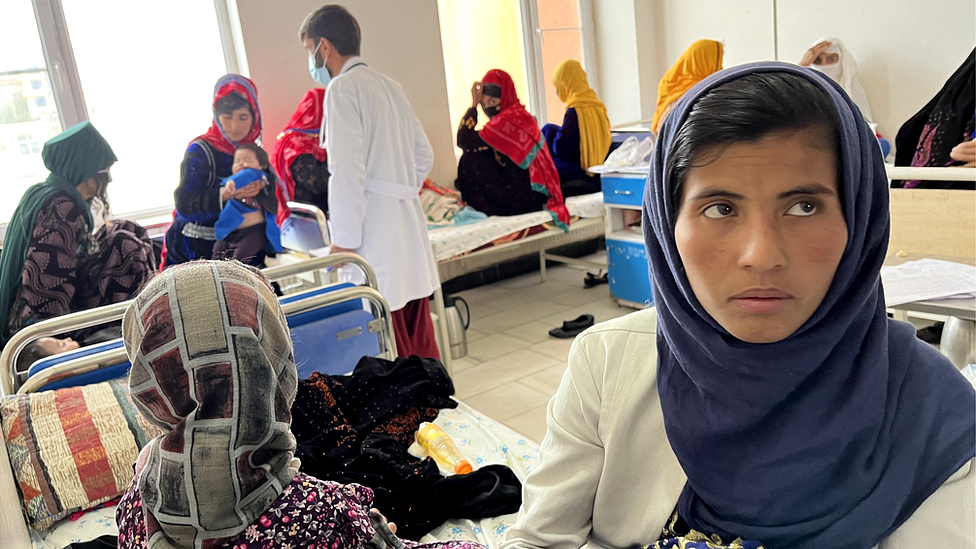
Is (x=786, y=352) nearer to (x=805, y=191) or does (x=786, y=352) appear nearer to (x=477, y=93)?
(x=805, y=191)

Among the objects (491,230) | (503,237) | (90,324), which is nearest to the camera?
(90,324)

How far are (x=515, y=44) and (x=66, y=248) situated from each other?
13.2 feet

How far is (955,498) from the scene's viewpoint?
0.76m

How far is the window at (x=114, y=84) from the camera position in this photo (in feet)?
12.9

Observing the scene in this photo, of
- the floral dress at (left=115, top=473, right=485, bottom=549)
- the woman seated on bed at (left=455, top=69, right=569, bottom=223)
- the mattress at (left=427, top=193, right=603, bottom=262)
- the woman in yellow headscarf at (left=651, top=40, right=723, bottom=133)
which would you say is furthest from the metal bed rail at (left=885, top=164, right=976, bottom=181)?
the woman seated on bed at (left=455, top=69, right=569, bottom=223)

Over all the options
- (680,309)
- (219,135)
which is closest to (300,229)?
(219,135)

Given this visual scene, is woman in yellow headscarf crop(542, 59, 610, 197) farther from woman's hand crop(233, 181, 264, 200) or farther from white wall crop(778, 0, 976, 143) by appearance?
woman's hand crop(233, 181, 264, 200)

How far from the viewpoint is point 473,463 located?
1.91 m

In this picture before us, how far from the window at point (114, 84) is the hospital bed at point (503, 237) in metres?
1.78

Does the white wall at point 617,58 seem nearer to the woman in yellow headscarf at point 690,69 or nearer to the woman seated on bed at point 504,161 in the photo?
the woman in yellow headscarf at point 690,69

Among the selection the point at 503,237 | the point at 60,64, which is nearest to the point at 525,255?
the point at 503,237

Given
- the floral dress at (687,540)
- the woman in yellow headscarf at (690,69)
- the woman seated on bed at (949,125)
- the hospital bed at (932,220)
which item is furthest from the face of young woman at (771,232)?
the woman in yellow headscarf at (690,69)

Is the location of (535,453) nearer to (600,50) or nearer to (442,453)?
(442,453)

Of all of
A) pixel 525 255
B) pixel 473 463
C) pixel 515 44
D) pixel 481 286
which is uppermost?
pixel 515 44
